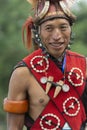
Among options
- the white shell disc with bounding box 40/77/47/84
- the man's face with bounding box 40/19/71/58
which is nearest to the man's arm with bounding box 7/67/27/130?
the white shell disc with bounding box 40/77/47/84

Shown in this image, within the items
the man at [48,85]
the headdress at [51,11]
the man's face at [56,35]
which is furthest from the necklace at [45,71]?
the headdress at [51,11]

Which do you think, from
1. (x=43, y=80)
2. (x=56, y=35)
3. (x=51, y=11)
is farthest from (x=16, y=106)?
(x=51, y=11)

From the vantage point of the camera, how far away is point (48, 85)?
397 centimetres

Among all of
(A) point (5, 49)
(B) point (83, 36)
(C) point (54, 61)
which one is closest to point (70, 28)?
(C) point (54, 61)

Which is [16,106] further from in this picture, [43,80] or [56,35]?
[56,35]

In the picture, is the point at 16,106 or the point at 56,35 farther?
the point at 16,106

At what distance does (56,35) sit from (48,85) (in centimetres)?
36

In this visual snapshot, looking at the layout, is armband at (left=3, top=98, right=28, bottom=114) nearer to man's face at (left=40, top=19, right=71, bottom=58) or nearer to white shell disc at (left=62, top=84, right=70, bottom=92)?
white shell disc at (left=62, top=84, right=70, bottom=92)

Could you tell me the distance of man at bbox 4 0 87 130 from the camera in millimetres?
3961

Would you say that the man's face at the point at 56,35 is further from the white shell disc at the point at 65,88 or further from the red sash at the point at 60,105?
the white shell disc at the point at 65,88

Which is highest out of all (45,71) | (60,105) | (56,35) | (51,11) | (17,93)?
(51,11)

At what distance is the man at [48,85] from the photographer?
156 inches

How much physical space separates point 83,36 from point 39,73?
18.2 metres

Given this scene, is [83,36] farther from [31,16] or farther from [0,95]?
[31,16]
